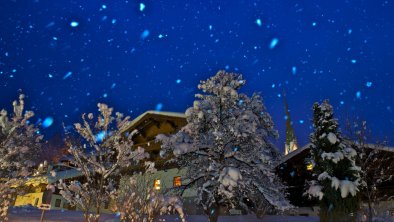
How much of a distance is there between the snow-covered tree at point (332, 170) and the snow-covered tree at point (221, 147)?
2110mm

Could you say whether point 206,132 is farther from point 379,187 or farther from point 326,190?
point 379,187

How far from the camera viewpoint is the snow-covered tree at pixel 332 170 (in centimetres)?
1670

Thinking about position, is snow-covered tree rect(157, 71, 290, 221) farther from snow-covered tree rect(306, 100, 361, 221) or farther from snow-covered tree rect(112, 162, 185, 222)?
snow-covered tree rect(112, 162, 185, 222)

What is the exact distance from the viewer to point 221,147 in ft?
59.0

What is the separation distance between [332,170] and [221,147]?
5709 millimetres

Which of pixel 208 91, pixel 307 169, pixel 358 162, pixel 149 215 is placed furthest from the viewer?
pixel 307 169

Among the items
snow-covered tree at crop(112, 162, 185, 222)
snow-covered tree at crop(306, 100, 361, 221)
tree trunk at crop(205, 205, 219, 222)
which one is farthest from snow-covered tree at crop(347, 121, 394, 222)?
snow-covered tree at crop(112, 162, 185, 222)

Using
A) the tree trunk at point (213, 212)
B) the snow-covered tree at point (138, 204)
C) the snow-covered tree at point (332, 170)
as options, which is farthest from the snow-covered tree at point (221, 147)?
the snow-covered tree at point (138, 204)

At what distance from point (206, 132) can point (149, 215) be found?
6093 millimetres

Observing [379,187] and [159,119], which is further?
[159,119]

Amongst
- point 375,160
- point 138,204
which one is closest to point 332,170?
point 375,160

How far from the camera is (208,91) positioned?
1914cm

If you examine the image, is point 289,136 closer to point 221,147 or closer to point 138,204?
point 221,147

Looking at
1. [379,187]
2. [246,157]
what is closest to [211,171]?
[246,157]
